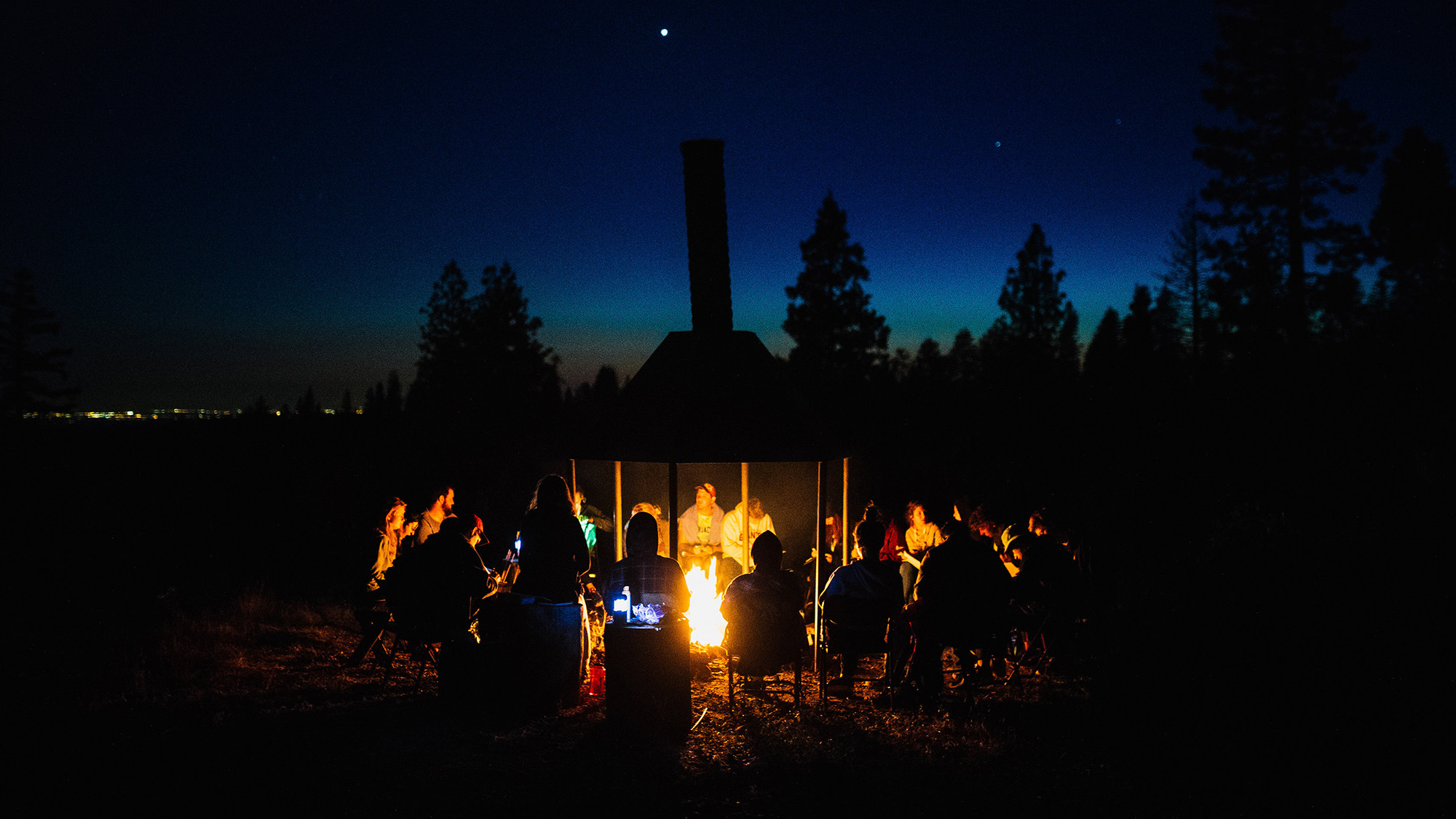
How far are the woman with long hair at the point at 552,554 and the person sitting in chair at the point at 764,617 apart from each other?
122cm

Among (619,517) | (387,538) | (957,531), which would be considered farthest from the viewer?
(619,517)

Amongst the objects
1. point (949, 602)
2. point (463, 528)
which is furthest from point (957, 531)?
point (463, 528)

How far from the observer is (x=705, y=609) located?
29.4 ft

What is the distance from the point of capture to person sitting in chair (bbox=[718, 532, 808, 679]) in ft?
22.4

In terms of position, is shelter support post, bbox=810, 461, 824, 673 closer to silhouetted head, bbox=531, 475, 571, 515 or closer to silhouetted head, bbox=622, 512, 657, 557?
silhouetted head, bbox=622, 512, 657, 557

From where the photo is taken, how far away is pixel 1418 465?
1090cm

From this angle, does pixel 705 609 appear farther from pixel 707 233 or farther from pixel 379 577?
pixel 707 233

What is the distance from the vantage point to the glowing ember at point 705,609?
28.6 feet

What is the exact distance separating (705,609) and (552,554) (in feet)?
8.26

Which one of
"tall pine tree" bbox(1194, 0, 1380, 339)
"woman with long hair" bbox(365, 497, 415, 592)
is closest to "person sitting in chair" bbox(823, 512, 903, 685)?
"woman with long hair" bbox(365, 497, 415, 592)

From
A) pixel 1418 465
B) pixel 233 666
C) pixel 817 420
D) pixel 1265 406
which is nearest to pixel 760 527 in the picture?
pixel 817 420

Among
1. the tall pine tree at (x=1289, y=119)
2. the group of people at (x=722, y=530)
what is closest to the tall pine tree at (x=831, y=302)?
the tall pine tree at (x=1289, y=119)

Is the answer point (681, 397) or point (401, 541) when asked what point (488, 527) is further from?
point (681, 397)

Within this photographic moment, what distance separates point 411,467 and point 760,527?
1414 cm
